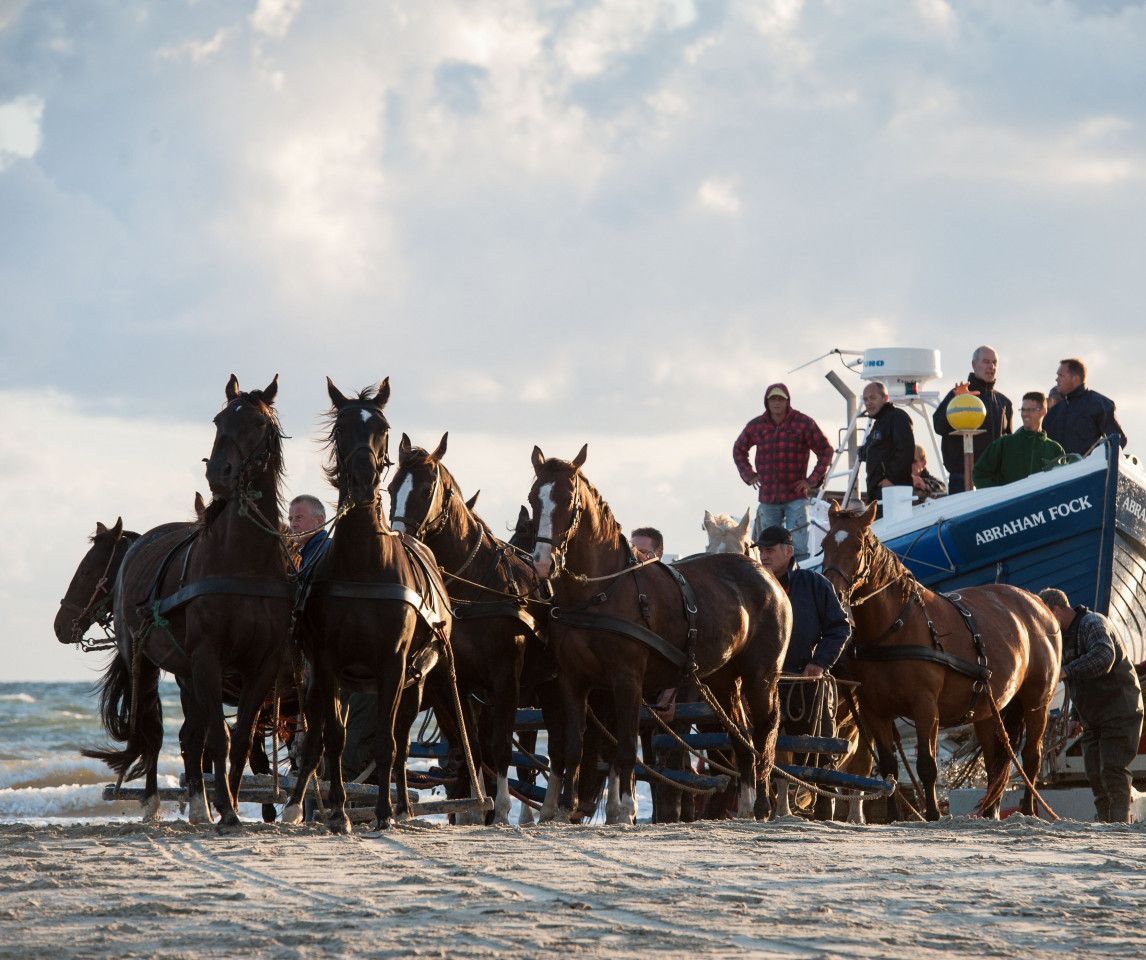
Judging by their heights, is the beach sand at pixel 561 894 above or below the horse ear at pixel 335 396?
below

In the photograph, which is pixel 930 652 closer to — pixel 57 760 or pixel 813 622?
pixel 813 622

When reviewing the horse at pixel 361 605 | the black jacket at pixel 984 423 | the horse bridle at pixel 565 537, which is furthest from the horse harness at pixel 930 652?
the black jacket at pixel 984 423

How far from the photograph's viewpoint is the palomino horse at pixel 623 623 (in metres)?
10.2

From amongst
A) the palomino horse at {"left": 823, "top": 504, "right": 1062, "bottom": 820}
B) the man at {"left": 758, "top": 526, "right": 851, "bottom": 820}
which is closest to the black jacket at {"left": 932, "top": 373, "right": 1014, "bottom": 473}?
the palomino horse at {"left": 823, "top": 504, "right": 1062, "bottom": 820}

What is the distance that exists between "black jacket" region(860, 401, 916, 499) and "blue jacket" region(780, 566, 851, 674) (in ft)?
17.3

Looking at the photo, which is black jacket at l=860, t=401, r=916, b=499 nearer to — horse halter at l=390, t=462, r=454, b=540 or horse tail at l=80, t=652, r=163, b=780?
horse halter at l=390, t=462, r=454, b=540

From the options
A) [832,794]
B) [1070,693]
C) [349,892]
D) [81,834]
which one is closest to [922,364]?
[1070,693]

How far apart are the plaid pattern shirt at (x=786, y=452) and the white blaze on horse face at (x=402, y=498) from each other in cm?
662

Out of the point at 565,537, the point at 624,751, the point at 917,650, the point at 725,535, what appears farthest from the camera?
the point at 725,535

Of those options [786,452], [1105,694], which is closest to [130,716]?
[1105,694]

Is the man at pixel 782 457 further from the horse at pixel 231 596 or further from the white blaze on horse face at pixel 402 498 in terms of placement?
the horse at pixel 231 596

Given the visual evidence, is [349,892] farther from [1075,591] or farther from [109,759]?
[1075,591]

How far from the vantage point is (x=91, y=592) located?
472 inches

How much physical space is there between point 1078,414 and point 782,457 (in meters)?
3.08
